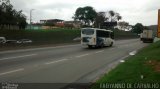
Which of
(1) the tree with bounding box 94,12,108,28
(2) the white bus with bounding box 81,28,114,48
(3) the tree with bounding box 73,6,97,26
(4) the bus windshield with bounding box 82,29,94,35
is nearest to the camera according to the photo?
(4) the bus windshield with bounding box 82,29,94,35

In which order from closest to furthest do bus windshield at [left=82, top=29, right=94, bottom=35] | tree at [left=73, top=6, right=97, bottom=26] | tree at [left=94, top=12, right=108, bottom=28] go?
1. bus windshield at [left=82, top=29, right=94, bottom=35]
2. tree at [left=94, top=12, right=108, bottom=28]
3. tree at [left=73, top=6, right=97, bottom=26]

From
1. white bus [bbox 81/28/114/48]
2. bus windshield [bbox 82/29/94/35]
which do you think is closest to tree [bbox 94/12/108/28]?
white bus [bbox 81/28/114/48]

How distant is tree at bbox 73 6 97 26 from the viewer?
17688 centimetres

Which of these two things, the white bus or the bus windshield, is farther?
the white bus

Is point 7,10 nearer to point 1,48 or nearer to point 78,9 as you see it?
point 1,48

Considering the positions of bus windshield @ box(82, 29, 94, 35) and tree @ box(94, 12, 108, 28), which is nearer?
bus windshield @ box(82, 29, 94, 35)

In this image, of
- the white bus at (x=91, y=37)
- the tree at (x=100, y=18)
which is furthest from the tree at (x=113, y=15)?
the white bus at (x=91, y=37)

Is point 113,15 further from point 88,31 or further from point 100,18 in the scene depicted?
point 88,31

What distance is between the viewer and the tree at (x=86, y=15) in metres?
177

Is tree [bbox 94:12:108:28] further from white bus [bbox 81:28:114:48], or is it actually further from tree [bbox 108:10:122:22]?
white bus [bbox 81:28:114:48]

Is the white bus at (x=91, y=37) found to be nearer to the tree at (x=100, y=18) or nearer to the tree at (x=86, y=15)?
the tree at (x=100, y=18)

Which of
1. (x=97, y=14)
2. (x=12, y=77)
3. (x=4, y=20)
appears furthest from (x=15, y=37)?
(x=97, y=14)

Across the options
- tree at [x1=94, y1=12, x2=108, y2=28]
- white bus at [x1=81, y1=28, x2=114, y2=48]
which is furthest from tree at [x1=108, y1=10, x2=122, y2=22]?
white bus at [x1=81, y1=28, x2=114, y2=48]

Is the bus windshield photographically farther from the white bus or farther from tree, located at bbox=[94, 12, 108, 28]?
tree, located at bbox=[94, 12, 108, 28]
